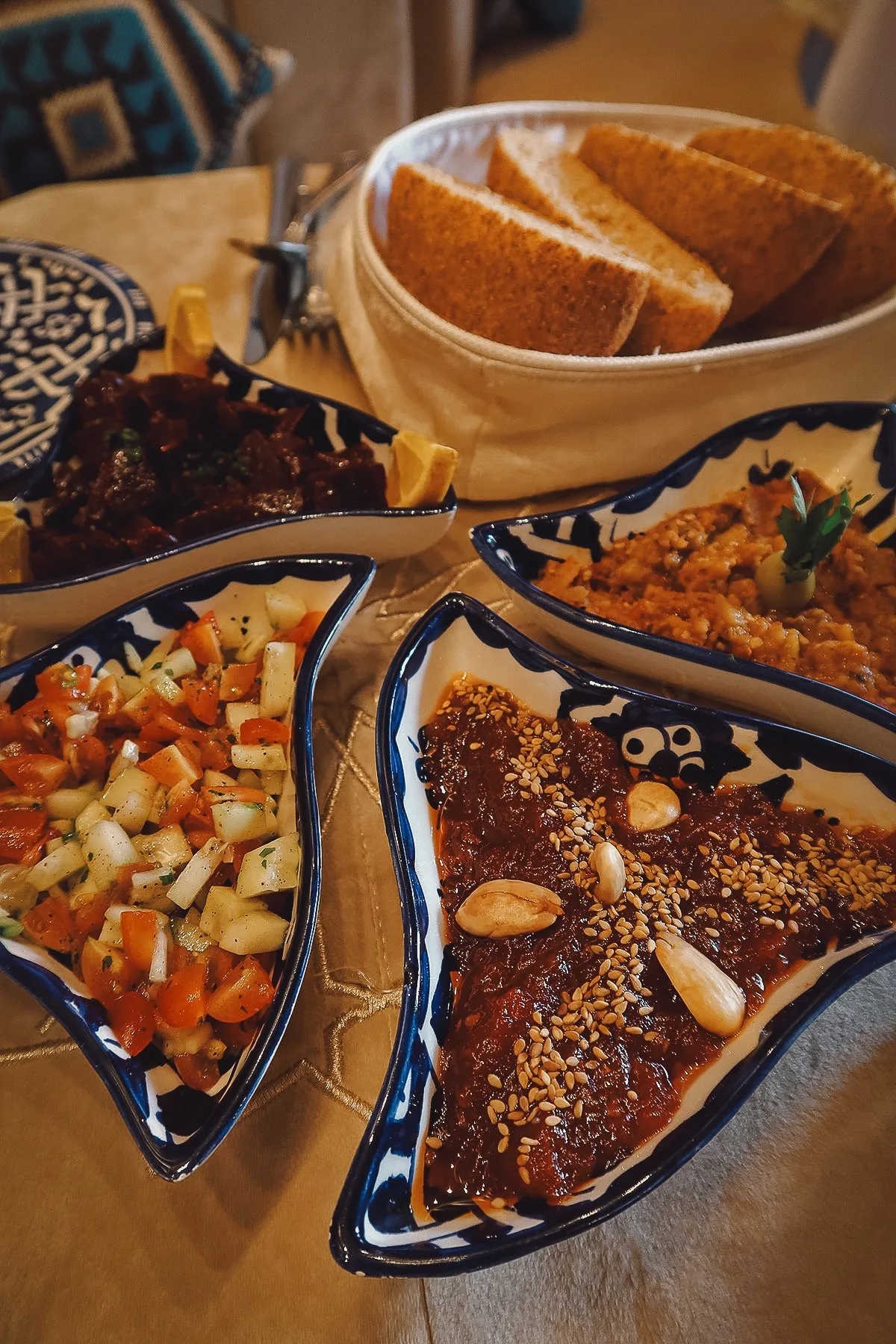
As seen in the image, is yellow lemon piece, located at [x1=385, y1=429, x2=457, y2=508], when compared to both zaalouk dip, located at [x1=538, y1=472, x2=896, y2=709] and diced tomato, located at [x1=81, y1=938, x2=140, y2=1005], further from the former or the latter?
diced tomato, located at [x1=81, y1=938, x2=140, y2=1005]

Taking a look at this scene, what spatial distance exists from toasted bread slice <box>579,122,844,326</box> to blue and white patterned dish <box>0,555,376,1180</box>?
1.10 metres

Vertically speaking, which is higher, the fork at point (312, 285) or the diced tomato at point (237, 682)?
the fork at point (312, 285)

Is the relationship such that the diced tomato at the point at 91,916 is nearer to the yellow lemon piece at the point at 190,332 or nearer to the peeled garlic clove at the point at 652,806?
the peeled garlic clove at the point at 652,806

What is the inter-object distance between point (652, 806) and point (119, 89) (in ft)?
10.3

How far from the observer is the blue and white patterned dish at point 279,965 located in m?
0.89

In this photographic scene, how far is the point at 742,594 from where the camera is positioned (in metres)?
1.44

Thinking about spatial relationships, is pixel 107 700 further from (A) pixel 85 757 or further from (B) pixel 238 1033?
(B) pixel 238 1033

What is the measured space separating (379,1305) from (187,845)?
2.03 feet

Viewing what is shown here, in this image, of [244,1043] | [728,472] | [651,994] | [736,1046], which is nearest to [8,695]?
[244,1043]

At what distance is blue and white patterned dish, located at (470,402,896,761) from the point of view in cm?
126

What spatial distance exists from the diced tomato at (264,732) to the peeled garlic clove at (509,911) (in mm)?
399

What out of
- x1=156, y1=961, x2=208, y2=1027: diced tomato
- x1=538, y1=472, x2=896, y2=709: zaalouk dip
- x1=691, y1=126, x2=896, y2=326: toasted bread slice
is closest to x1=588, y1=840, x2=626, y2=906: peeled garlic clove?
x1=538, y1=472, x2=896, y2=709: zaalouk dip

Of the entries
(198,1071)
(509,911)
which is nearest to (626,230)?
(509,911)

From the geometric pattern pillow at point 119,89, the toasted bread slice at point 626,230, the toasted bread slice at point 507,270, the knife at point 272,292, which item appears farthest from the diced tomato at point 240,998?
the geometric pattern pillow at point 119,89
